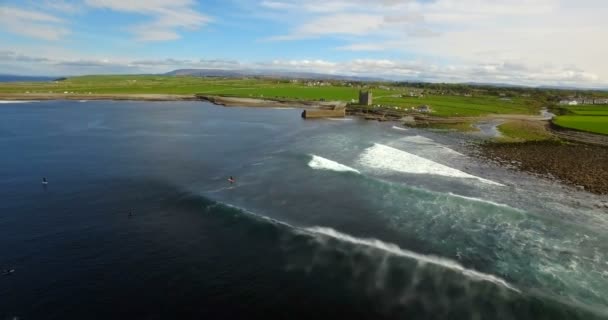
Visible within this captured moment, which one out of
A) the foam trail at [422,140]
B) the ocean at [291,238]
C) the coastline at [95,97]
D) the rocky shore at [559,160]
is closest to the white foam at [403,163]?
the ocean at [291,238]

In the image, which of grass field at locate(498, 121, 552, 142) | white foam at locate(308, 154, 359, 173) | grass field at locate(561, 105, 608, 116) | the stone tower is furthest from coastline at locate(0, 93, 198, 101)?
grass field at locate(561, 105, 608, 116)

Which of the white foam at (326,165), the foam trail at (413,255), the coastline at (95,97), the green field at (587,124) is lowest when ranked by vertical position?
the foam trail at (413,255)

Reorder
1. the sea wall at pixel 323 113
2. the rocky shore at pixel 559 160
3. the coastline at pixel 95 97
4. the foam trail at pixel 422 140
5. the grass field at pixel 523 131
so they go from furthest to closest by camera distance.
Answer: the coastline at pixel 95 97, the sea wall at pixel 323 113, the grass field at pixel 523 131, the foam trail at pixel 422 140, the rocky shore at pixel 559 160

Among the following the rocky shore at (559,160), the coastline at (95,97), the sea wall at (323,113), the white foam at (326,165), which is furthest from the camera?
the coastline at (95,97)

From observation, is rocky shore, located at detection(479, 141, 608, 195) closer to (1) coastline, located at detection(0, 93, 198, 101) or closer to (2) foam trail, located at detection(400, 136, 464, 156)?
(2) foam trail, located at detection(400, 136, 464, 156)

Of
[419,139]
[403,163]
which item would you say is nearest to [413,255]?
[403,163]

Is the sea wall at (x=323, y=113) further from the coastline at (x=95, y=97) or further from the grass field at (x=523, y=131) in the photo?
the coastline at (x=95, y=97)
